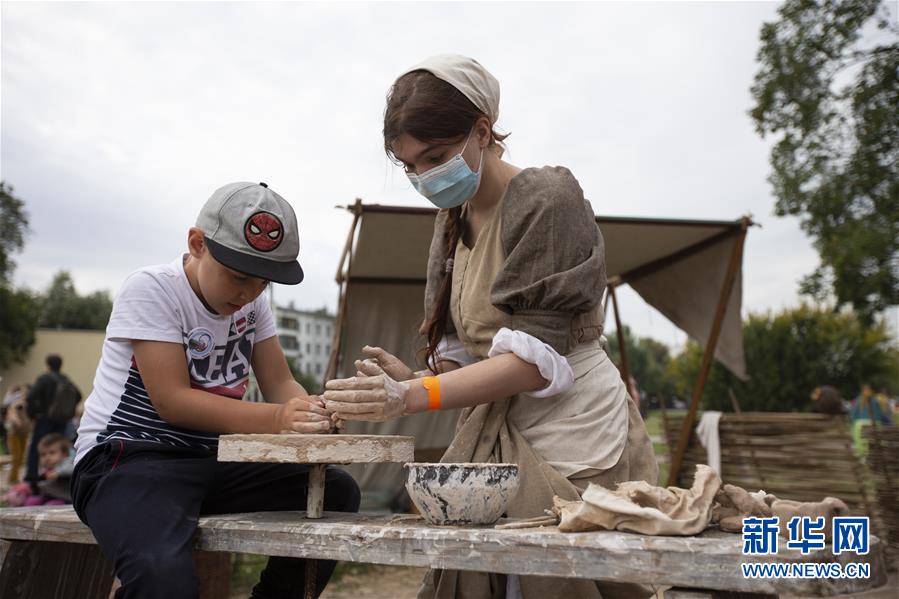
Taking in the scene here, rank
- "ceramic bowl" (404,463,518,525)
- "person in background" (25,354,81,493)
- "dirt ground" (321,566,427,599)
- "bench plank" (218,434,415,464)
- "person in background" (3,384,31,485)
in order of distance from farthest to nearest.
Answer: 1. "person in background" (3,384,31,485)
2. "person in background" (25,354,81,493)
3. "dirt ground" (321,566,427,599)
4. "bench plank" (218,434,415,464)
5. "ceramic bowl" (404,463,518,525)

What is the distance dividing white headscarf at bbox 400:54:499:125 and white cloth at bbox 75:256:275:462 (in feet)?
3.12

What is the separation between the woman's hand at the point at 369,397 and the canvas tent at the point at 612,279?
3674 mm

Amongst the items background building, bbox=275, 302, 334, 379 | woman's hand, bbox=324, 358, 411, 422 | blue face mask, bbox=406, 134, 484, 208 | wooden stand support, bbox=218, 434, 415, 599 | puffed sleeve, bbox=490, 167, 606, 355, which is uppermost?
background building, bbox=275, 302, 334, 379

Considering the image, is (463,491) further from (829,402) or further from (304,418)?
(829,402)

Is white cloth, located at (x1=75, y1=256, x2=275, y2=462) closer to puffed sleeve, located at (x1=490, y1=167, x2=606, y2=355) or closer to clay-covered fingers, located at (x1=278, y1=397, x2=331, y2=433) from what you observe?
clay-covered fingers, located at (x1=278, y1=397, x2=331, y2=433)

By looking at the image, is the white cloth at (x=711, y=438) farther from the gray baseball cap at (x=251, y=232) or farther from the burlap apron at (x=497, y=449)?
the gray baseball cap at (x=251, y=232)

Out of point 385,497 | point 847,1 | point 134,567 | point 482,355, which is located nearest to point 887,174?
point 847,1

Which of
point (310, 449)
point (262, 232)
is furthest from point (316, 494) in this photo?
point (262, 232)

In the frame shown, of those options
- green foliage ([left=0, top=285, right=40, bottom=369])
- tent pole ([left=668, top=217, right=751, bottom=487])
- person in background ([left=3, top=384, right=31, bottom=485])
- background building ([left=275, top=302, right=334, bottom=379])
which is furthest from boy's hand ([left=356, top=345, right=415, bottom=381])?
green foliage ([left=0, top=285, right=40, bottom=369])

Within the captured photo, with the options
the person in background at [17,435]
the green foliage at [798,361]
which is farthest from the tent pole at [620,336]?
the green foliage at [798,361]

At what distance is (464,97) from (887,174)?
13.7 metres

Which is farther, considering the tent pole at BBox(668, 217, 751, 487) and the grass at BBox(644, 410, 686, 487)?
the grass at BBox(644, 410, 686, 487)

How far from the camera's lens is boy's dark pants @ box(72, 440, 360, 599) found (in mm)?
1769

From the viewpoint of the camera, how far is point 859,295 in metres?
13.0
